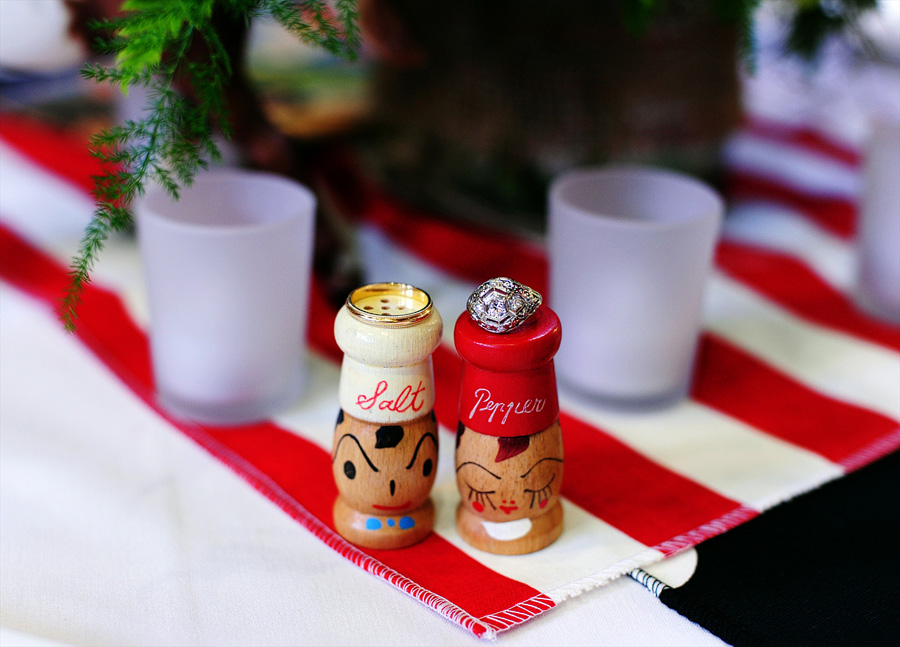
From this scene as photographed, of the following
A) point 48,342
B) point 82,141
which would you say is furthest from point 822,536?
point 82,141

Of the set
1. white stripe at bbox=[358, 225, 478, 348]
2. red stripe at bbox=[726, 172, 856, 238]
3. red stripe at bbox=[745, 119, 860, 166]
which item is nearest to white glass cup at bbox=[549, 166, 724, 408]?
white stripe at bbox=[358, 225, 478, 348]

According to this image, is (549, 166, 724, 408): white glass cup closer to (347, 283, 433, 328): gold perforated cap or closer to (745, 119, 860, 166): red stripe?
(347, 283, 433, 328): gold perforated cap

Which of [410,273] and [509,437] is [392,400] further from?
[410,273]

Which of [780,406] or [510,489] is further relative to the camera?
[780,406]

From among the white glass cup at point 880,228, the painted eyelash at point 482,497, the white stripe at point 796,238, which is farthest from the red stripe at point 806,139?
the painted eyelash at point 482,497

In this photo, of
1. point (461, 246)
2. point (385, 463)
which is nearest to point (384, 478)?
point (385, 463)

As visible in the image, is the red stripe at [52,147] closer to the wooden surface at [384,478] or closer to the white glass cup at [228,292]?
the white glass cup at [228,292]
